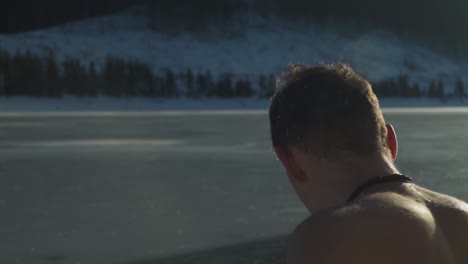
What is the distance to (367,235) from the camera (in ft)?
4.00

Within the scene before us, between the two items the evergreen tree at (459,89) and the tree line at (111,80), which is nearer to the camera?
the tree line at (111,80)

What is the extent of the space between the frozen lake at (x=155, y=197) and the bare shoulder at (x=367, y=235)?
3439 mm

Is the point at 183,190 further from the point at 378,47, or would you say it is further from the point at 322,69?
the point at 378,47

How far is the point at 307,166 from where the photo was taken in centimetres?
146

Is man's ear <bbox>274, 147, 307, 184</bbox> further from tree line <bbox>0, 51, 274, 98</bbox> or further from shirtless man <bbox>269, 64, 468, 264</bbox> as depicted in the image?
tree line <bbox>0, 51, 274, 98</bbox>

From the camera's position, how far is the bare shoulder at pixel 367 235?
1219 mm

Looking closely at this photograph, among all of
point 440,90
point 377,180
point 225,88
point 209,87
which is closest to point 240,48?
point 225,88

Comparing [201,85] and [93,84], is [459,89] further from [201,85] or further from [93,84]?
[93,84]

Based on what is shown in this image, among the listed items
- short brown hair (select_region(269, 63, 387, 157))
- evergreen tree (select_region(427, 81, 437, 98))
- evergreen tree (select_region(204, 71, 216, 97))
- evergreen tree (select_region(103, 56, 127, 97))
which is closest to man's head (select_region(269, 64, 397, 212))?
short brown hair (select_region(269, 63, 387, 157))

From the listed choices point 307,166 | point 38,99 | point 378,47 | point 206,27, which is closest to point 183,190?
point 307,166

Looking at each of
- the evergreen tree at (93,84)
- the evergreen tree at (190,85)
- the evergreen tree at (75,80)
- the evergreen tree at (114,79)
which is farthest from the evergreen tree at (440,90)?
the evergreen tree at (75,80)

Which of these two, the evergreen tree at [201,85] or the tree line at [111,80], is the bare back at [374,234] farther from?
the evergreen tree at [201,85]

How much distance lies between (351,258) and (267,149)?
39.7ft

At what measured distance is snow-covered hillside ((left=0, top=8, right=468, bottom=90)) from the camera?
1770 inches
